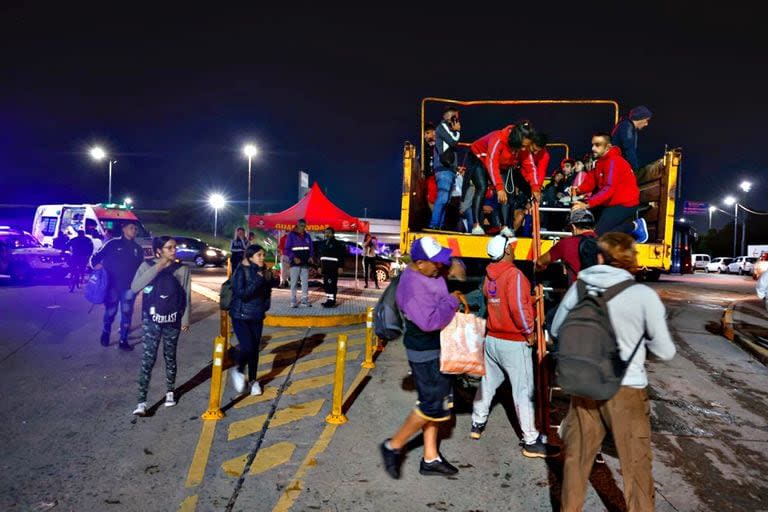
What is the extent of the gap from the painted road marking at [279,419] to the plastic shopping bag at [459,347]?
2071mm

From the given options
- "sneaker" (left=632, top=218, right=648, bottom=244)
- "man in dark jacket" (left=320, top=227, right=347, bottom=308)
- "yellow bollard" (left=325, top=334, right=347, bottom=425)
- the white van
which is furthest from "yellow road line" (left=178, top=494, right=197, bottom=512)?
the white van

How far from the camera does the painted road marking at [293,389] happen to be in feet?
18.0

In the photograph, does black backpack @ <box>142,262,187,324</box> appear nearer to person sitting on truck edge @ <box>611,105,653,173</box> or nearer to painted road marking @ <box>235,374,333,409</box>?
painted road marking @ <box>235,374,333,409</box>

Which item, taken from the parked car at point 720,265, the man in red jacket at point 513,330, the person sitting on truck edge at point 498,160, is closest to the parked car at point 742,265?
the parked car at point 720,265

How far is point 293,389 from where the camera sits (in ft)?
19.6

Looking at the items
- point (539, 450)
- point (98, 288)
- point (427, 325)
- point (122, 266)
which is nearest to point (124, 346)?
point (98, 288)

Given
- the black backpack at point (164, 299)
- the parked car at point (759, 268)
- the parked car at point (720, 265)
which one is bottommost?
the parked car at point (720, 265)

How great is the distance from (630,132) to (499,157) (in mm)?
1782

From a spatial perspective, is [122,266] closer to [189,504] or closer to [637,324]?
[189,504]

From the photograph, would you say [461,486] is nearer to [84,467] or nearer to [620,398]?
[620,398]

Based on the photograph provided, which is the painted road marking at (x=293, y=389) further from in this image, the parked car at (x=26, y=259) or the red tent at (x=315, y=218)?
the parked car at (x=26, y=259)

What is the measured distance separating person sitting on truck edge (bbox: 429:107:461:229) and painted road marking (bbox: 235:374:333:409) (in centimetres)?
272

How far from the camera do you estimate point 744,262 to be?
1576 inches

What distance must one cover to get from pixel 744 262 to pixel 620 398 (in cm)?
4629
